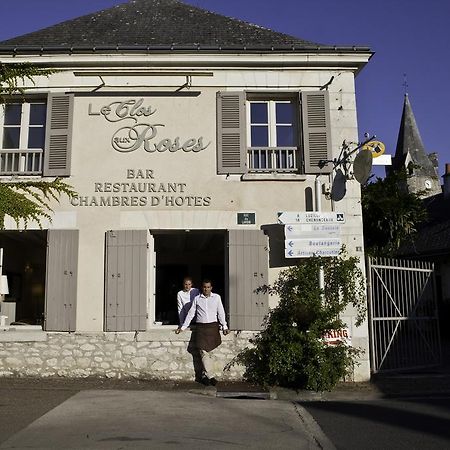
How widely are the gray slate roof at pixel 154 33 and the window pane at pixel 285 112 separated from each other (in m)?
1.03

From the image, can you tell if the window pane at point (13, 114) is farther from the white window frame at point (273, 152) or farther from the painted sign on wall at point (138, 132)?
the white window frame at point (273, 152)

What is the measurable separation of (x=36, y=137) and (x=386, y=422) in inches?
301

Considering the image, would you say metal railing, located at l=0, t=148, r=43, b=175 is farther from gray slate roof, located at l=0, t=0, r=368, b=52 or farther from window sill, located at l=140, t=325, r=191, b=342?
window sill, located at l=140, t=325, r=191, b=342

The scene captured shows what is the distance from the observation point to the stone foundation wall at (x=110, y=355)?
9.42 m

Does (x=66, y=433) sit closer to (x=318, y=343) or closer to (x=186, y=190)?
(x=318, y=343)

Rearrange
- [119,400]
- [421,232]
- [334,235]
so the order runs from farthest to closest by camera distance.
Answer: [421,232] < [334,235] < [119,400]

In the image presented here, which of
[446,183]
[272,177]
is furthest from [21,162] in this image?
[446,183]

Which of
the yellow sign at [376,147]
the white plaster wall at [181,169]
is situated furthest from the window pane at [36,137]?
the yellow sign at [376,147]

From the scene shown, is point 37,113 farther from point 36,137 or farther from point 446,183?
point 446,183

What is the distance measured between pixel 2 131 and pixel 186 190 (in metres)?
3.58

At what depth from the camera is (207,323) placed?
30.4ft

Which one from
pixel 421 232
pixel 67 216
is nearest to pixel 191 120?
Answer: pixel 67 216

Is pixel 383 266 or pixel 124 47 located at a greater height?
pixel 124 47

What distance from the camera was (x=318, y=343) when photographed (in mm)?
8836
